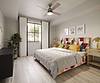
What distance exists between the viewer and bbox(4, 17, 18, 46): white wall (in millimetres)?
5226

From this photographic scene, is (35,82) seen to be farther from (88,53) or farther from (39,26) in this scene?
(39,26)

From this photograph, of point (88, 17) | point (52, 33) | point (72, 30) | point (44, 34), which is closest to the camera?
point (88, 17)

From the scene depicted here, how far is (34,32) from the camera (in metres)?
6.36

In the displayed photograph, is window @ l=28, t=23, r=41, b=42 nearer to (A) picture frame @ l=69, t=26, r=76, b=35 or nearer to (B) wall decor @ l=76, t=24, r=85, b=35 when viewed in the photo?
(A) picture frame @ l=69, t=26, r=76, b=35

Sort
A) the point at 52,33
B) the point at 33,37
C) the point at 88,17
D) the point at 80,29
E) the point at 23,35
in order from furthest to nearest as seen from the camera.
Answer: the point at 52,33 < the point at 33,37 < the point at 23,35 < the point at 80,29 < the point at 88,17

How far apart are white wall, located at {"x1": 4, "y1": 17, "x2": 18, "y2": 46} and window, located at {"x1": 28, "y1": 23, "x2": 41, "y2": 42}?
1034 mm

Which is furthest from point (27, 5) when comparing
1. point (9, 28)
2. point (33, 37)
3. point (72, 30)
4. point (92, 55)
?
point (92, 55)

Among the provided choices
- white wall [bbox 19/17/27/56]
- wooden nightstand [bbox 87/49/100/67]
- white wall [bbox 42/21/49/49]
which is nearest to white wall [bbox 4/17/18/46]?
white wall [bbox 19/17/27/56]

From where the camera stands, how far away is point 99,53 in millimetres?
3375

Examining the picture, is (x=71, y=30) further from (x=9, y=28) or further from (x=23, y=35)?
(x=9, y=28)

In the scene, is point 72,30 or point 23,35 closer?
point 72,30

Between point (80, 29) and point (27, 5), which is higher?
point (27, 5)

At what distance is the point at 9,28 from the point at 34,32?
1802 mm

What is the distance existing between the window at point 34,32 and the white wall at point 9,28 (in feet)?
3.39
